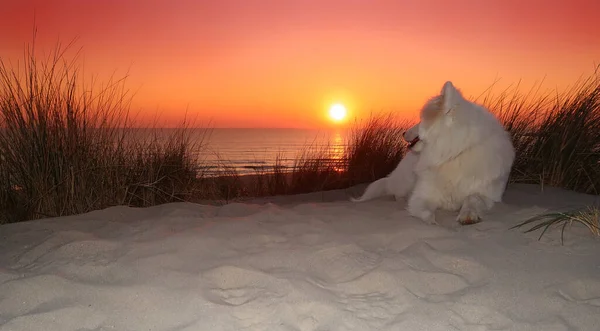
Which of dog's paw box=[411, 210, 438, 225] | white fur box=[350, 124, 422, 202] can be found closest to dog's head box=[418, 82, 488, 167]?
dog's paw box=[411, 210, 438, 225]

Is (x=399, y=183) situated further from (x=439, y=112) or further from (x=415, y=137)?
(x=439, y=112)

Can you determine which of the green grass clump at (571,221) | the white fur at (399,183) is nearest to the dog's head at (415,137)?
the white fur at (399,183)

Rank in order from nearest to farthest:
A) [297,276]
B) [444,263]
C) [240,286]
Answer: [240,286], [297,276], [444,263]

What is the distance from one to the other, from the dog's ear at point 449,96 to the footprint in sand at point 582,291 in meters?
1.74

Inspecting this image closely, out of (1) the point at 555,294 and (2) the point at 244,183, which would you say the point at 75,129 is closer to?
(2) the point at 244,183

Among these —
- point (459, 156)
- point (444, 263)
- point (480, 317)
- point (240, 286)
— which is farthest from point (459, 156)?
point (240, 286)

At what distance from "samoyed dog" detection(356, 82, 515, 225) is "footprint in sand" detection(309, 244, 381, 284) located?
107cm

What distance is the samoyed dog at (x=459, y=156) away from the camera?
3.51 meters

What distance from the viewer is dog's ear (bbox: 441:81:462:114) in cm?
336

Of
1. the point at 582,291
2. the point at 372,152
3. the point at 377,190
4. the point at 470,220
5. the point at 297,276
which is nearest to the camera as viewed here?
the point at 582,291

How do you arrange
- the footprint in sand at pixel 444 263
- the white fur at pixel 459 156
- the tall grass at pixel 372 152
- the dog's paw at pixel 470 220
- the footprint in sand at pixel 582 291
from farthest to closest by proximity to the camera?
the tall grass at pixel 372 152 → the white fur at pixel 459 156 → the dog's paw at pixel 470 220 → the footprint in sand at pixel 444 263 → the footprint in sand at pixel 582 291

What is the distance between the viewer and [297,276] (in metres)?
2.27

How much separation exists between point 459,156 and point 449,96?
55 cm

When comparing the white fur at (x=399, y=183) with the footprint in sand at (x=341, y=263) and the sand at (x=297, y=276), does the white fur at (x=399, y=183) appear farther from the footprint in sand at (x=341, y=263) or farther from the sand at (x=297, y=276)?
the footprint in sand at (x=341, y=263)
